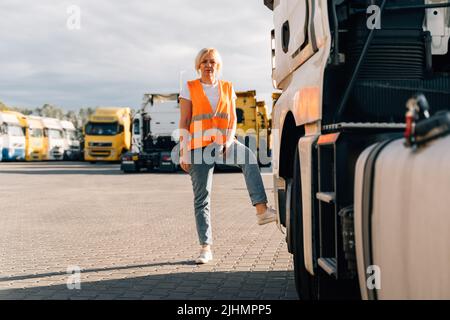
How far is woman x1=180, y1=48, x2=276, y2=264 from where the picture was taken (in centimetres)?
593

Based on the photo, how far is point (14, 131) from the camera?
46719mm

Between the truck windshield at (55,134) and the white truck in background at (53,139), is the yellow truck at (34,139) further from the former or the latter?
the truck windshield at (55,134)

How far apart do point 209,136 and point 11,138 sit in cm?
4296

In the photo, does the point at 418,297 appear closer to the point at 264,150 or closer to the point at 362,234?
the point at 362,234

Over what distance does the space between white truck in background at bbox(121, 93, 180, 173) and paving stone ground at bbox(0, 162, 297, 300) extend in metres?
16.0

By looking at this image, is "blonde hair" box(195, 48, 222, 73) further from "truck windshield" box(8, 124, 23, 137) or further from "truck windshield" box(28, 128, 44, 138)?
"truck windshield" box(28, 128, 44, 138)

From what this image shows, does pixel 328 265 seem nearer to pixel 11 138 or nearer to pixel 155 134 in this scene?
pixel 155 134

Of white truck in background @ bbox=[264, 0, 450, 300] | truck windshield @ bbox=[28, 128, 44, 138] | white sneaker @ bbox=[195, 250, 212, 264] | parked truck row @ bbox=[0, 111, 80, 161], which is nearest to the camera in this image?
white truck in background @ bbox=[264, 0, 450, 300]

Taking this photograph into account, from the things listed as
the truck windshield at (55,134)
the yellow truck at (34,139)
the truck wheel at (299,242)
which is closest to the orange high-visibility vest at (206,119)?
the truck wheel at (299,242)

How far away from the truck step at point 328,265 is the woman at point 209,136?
2515mm

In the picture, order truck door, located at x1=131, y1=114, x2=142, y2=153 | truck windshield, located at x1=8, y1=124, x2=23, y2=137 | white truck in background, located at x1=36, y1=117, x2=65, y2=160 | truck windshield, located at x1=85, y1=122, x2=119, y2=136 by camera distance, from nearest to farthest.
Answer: truck door, located at x1=131, y1=114, x2=142, y2=153
truck windshield, located at x1=85, y1=122, x2=119, y2=136
truck windshield, located at x1=8, y1=124, x2=23, y2=137
white truck in background, located at x1=36, y1=117, x2=65, y2=160

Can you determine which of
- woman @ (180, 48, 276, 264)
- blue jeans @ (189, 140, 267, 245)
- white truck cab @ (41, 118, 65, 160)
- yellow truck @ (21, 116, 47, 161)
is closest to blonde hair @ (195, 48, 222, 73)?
woman @ (180, 48, 276, 264)

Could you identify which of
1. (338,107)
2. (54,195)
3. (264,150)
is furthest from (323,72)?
(264,150)

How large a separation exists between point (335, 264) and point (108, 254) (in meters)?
4.18
